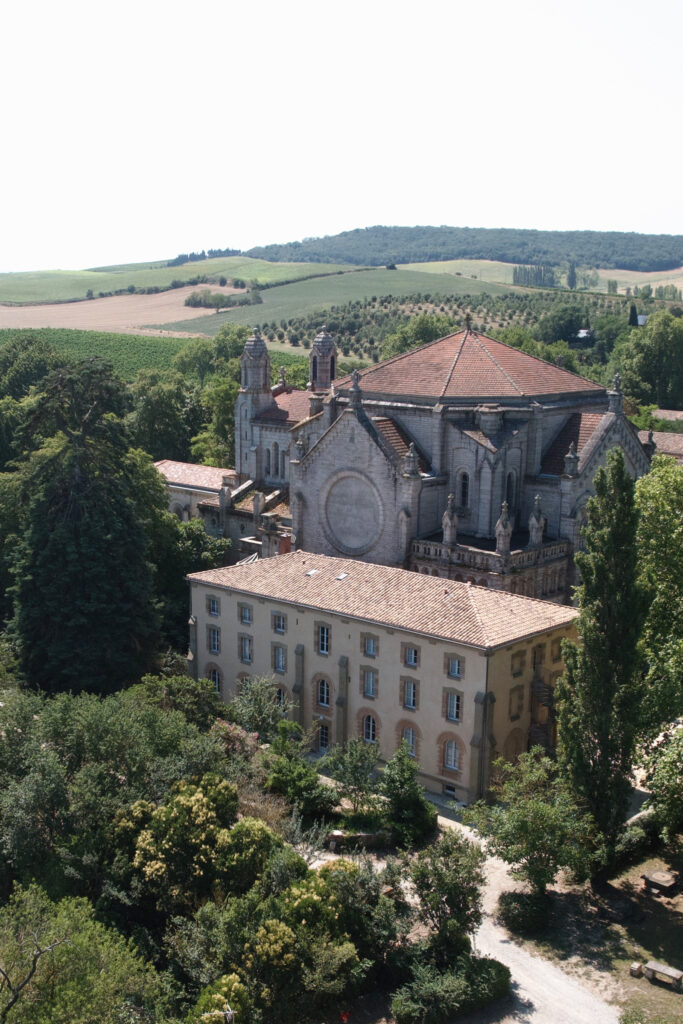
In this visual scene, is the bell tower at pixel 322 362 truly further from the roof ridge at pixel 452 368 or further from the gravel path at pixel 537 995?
the gravel path at pixel 537 995

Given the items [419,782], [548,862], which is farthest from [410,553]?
[548,862]

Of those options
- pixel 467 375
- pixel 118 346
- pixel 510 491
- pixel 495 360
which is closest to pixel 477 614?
pixel 510 491

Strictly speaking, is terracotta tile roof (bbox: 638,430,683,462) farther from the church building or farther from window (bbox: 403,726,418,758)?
window (bbox: 403,726,418,758)

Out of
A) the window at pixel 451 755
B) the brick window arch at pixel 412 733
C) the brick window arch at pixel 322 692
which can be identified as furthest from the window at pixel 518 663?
the brick window arch at pixel 322 692

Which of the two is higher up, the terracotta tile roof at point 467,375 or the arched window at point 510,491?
the terracotta tile roof at point 467,375

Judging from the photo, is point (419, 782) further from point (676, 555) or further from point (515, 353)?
point (515, 353)

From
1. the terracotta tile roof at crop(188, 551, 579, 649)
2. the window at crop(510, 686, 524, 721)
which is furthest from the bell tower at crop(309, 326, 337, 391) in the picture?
the window at crop(510, 686, 524, 721)

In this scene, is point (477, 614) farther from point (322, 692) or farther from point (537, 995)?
point (537, 995)
